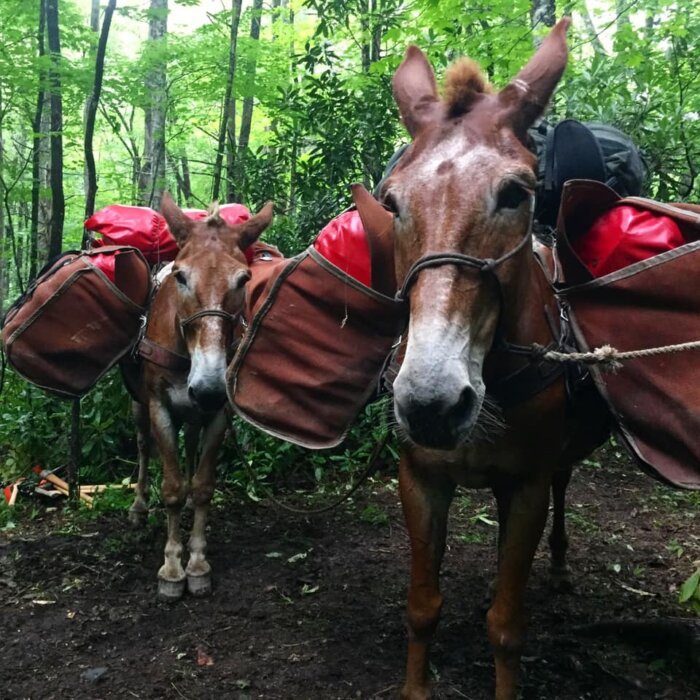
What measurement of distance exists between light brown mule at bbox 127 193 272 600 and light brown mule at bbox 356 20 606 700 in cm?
164

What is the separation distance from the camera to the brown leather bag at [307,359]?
2791mm

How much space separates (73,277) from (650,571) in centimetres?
464

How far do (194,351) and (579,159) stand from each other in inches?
95.5

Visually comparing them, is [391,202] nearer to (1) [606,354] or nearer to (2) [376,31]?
(1) [606,354]

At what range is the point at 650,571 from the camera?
4.40 metres

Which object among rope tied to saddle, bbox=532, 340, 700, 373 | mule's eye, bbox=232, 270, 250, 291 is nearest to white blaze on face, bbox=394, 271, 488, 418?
rope tied to saddle, bbox=532, 340, 700, 373

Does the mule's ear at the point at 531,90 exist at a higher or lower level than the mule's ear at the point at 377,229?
Result: higher

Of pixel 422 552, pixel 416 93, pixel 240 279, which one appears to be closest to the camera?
pixel 416 93

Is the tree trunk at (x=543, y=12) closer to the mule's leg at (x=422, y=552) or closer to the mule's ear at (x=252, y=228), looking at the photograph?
the mule's ear at (x=252, y=228)

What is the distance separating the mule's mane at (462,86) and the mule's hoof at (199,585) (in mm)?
3381

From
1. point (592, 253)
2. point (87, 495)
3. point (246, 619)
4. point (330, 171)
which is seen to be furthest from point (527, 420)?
point (330, 171)

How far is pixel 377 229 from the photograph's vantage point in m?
2.40

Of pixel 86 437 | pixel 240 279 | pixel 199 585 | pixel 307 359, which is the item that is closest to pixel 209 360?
pixel 240 279

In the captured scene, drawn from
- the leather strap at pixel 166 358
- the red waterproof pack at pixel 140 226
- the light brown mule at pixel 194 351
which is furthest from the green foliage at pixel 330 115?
the red waterproof pack at pixel 140 226
